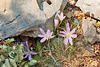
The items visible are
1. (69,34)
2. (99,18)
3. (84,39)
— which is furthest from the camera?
(99,18)

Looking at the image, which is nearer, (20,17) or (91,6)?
(20,17)

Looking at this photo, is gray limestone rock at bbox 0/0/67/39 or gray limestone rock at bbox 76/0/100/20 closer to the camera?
gray limestone rock at bbox 0/0/67/39

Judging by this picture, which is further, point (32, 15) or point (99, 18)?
point (99, 18)

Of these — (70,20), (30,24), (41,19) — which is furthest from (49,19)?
(70,20)

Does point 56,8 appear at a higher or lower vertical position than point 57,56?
higher

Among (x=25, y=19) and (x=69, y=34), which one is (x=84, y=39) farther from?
(x=25, y=19)

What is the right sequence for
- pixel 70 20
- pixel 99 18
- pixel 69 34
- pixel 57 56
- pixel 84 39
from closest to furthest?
pixel 69 34, pixel 57 56, pixel 84 39, pixel 99 18, pixel 70 20

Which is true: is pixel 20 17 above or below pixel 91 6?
above

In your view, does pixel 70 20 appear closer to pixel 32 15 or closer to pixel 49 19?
pixel 49 19

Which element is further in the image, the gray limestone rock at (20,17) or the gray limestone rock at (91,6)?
the gray limestone rock at (91,6)

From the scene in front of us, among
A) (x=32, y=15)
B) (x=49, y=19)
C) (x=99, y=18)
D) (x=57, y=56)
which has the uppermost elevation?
(x=32, y=15)
